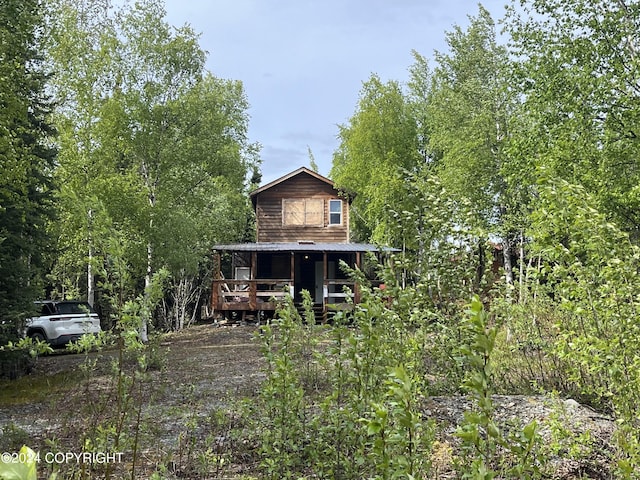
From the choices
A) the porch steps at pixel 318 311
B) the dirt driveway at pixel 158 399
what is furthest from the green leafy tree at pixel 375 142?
the dirt driveway at pixel 158 399

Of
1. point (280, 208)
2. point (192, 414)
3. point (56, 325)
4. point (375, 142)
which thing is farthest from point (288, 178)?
point (192, 414)

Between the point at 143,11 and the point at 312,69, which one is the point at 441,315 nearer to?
the point at 312,69

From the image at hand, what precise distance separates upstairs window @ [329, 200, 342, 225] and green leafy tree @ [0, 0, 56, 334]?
13.4 meters

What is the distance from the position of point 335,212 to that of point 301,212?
1624mm

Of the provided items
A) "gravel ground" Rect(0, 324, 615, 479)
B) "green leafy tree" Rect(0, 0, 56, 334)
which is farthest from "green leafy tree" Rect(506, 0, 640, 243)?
"green leafy tree" Rect(0, 0, 56, 334)

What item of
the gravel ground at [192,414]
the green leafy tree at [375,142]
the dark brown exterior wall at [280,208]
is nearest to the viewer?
the gravel ground at [192,414]

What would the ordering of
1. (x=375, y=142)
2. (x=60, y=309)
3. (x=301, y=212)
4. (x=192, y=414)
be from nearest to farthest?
(x=192, y=414) < (x=60, y=309) < (x=301, y=212) < (x=375, y=142)

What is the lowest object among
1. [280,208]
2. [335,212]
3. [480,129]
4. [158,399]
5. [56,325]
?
[158,399]

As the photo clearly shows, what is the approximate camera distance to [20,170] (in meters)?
8.53

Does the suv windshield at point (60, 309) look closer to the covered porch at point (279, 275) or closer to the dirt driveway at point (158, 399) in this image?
the dirt driveway at point (158, 399)

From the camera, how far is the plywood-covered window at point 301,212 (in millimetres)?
24031

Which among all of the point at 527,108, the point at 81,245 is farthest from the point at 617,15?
the point at 81,245

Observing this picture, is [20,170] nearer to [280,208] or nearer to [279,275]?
[280,208]

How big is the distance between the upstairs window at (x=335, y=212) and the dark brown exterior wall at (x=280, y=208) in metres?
0.15
